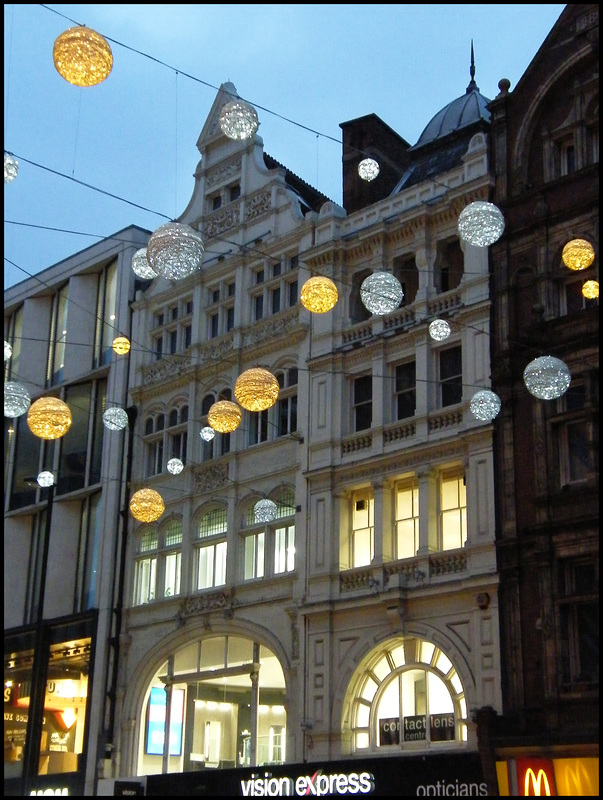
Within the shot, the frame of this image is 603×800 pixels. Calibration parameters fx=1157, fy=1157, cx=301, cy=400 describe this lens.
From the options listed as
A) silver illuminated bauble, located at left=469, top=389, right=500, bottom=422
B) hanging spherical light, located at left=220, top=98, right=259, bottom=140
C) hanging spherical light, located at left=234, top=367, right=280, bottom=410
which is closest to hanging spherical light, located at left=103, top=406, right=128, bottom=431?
hanging spherical light, located at left=234, top=367, right=280, bottom=410

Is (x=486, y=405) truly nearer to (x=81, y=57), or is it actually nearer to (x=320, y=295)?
(x=320, y=295)

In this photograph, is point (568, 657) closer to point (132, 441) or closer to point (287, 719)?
point (287, 719)

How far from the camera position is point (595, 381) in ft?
71.8

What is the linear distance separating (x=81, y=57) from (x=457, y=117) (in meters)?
17.6

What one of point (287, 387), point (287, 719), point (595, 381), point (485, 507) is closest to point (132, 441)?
point (287, 387)

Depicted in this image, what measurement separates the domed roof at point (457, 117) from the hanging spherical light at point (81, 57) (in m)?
16.3

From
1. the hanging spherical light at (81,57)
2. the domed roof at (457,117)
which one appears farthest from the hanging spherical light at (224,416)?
the domed roof at (457,117)

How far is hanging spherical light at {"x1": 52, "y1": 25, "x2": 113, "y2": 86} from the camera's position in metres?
13.7

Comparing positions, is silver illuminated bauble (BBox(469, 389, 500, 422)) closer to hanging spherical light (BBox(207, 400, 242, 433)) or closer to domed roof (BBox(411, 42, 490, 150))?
hanging spherical light (BBox(207, 400, 242, 433))

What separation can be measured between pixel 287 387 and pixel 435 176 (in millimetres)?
6069

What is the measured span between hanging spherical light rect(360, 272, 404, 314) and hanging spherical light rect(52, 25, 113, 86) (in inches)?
265

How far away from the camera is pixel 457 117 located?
29719 mm

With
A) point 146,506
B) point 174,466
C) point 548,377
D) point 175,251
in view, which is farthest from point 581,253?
point 174,466

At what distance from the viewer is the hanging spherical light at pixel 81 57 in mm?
13656
